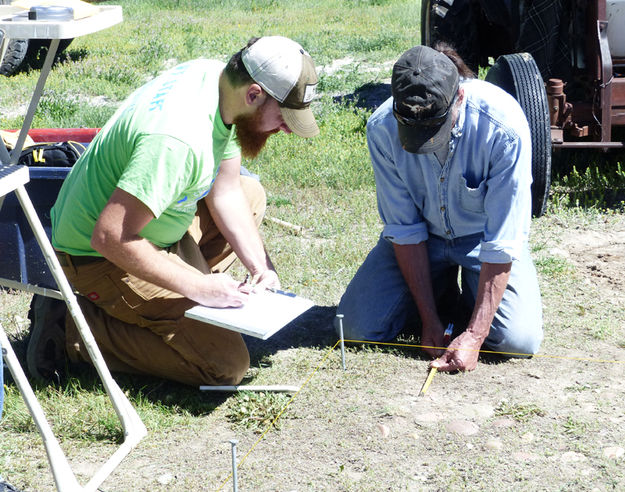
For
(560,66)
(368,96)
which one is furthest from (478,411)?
(368,96)

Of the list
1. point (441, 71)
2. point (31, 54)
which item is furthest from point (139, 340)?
point (31, 54)

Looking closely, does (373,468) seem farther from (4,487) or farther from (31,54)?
(31,54)

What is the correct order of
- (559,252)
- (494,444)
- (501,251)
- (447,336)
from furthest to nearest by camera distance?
1. (559,252)
2. (447,336)
3. (501,251)
4. (494,444)

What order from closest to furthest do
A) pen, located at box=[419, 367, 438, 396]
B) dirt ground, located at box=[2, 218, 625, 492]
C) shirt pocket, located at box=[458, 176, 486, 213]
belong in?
dirt ground, located at box=[2, 218, 625, 492]
pen, located at box=[419, 367, 438, 396]
shirt pocket, located at box=[458, 176, 486, 213]

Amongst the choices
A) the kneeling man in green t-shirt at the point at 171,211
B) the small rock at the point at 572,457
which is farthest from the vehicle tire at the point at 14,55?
the small rock at the point at 572,457

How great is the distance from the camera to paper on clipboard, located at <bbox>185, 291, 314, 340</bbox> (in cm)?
311

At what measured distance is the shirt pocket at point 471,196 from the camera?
3.58 metres

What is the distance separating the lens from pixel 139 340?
354 centimetres

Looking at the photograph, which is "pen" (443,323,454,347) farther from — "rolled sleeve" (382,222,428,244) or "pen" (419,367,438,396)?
"rolled sleeve" (382,222,428,244)

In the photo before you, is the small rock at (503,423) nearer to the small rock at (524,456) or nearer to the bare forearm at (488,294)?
the small rock at (524,456)

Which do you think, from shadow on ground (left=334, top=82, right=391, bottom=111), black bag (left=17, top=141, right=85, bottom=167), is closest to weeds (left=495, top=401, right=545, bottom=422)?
black bag (left=17, top=141, right=85, bottom=167)

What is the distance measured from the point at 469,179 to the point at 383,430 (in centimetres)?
118

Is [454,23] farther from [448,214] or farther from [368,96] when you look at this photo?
[448,214]

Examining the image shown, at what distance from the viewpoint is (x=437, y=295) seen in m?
4.11
